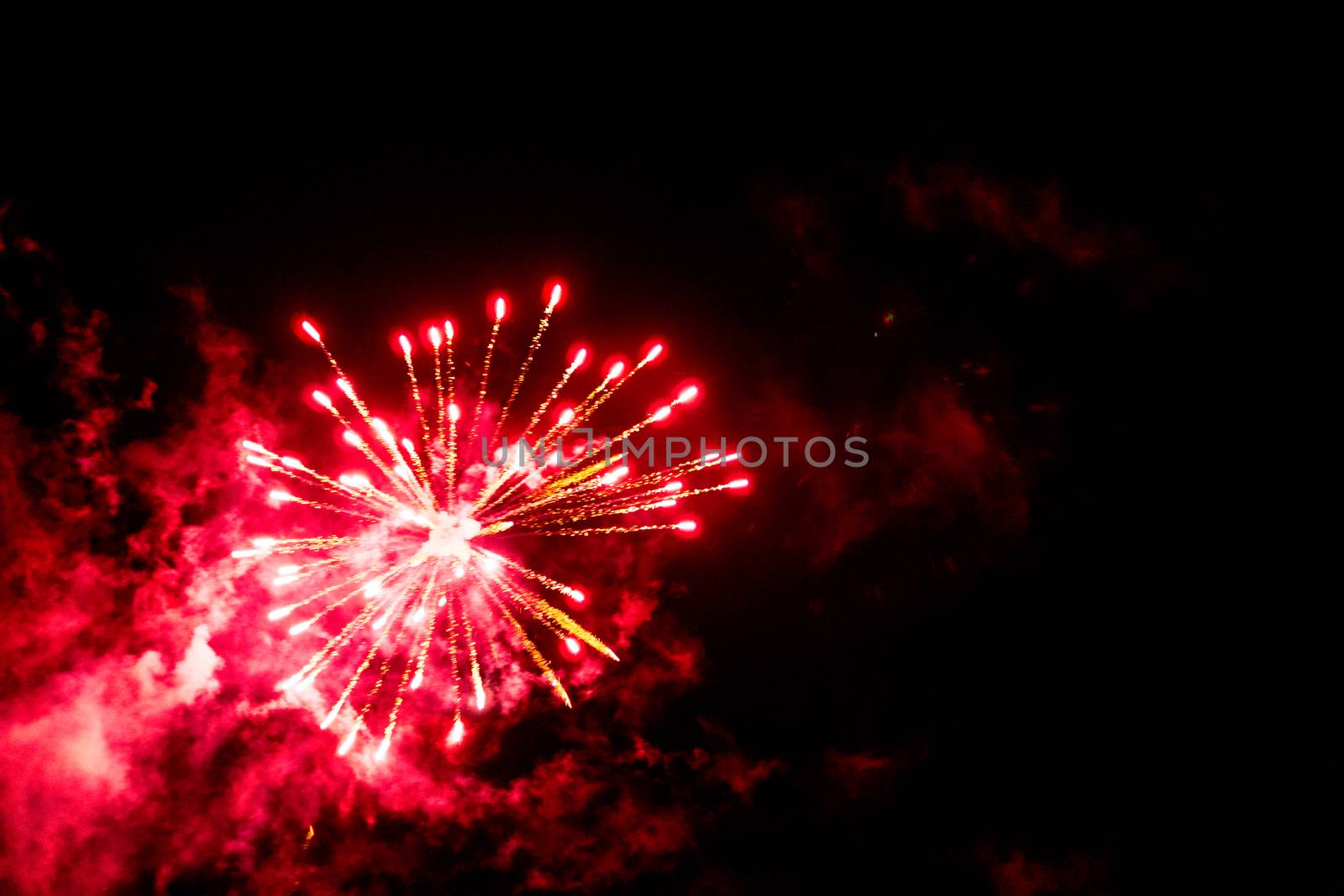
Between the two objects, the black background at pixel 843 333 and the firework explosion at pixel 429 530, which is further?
the firework explosion at pixel 429 530

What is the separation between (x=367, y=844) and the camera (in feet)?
33.7

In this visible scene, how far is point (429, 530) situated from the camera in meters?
9.50

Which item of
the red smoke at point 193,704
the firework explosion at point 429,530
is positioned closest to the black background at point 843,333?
the red smoke at point 193,704

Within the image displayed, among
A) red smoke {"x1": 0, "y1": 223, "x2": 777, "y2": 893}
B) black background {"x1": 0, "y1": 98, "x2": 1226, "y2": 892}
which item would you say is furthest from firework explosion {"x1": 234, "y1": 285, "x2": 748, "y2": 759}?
black background {"x1": 0, "y1": 98, "x2": 1226, "y2": 892}

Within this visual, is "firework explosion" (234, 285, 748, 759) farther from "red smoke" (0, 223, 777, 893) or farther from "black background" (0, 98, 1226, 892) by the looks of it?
"black background" (0, 98, 1226, 892)

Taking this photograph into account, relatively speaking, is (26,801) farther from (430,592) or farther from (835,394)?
(835,394)

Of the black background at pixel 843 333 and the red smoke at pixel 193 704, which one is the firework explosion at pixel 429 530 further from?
the black background at pixel 843 333

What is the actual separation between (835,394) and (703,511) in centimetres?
268

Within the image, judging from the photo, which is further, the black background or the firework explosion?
the firework explosion

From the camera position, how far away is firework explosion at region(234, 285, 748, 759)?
9758 mm

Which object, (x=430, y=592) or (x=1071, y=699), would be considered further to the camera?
(x=1071, y=699)

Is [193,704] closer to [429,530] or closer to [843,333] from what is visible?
[429,530]

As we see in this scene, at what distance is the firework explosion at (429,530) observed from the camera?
976 cm

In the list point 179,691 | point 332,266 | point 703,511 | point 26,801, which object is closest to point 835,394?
point 703,511
